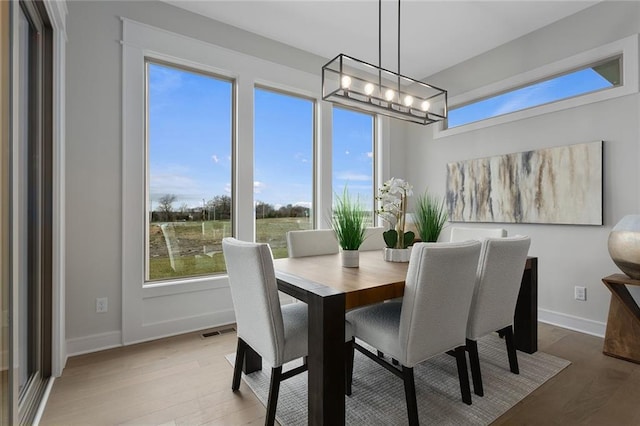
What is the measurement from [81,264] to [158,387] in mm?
1184

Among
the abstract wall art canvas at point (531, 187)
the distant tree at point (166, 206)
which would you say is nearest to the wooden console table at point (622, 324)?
the abstract wall art canvas at point (531, 187)

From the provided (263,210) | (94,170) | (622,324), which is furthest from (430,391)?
(94,170)

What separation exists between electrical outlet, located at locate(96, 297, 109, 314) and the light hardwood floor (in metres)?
0.32

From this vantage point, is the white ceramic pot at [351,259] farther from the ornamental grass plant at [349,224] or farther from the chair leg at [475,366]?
the chair leg at [475,366]

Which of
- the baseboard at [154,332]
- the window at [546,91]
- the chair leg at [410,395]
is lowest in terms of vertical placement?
the baseboard at [154,332]

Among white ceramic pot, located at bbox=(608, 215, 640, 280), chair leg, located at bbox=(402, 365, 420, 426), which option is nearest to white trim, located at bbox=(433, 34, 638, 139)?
white ceramic pot, located at bbox=(608, 215, 640, 280)

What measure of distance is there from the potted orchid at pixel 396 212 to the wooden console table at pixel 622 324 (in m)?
1.55

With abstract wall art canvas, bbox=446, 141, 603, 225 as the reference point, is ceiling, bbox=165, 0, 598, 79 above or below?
above

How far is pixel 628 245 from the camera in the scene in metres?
2.22

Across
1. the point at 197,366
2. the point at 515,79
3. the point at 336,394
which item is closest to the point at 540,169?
the point at 515,79

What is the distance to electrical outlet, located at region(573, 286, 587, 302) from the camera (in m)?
2.87

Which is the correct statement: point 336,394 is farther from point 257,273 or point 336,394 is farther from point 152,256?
point 152,256

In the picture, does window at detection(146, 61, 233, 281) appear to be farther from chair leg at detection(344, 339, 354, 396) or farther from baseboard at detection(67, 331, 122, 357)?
chair leg at detection(344, 339, 354, 396)

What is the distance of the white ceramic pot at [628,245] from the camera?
2.19 metres
